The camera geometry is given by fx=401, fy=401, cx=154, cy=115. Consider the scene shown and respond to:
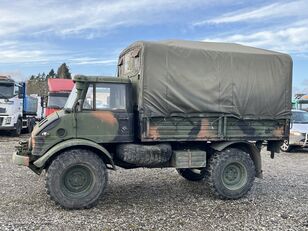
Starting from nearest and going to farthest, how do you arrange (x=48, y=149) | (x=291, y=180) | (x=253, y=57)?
(x=48, y=149) < (x=253, y=57) < (x=291, y=180)

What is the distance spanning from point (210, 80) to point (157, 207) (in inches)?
105

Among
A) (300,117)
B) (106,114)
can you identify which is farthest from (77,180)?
(300,117)

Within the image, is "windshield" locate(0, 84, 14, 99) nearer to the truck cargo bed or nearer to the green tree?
the truck cargo bed

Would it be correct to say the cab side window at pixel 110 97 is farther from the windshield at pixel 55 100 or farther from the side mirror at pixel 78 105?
the windshield at pixel 55 100

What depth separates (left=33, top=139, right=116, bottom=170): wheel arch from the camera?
6.89 m

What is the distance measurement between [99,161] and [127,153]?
53 centimetres

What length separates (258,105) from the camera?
825cm

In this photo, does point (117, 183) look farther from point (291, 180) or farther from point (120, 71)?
point (291, 180)

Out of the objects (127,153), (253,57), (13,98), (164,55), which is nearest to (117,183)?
(127,153)

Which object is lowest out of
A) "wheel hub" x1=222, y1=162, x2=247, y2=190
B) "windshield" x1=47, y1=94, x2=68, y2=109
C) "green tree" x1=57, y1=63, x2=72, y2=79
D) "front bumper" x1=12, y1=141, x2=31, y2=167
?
"wheel hub" x1=222, y1=162, x2=247, y2=190

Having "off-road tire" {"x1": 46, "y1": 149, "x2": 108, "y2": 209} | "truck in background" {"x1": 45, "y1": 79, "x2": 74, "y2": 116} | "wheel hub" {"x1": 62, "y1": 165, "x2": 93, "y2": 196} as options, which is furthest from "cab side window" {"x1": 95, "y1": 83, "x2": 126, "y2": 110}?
"truck in background" {"x1": 45, "y1": 79, "x2": 74, "y2": 116}

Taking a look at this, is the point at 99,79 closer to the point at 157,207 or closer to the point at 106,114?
the point at 106,114

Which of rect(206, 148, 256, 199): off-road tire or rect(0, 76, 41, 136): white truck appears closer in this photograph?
rect(206, 148, 256, 199): off-road tire

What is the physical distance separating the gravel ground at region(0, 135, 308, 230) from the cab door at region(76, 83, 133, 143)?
51.3 inches
